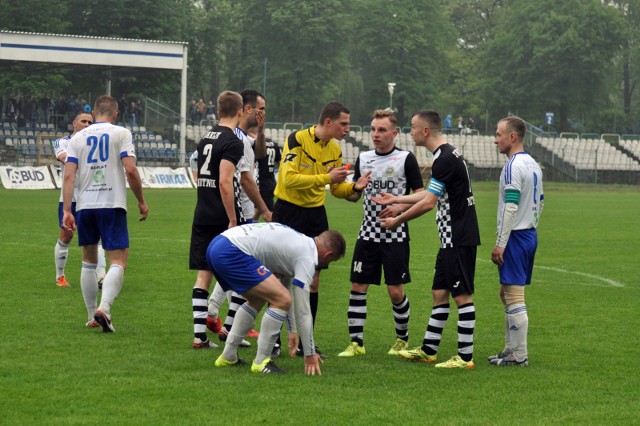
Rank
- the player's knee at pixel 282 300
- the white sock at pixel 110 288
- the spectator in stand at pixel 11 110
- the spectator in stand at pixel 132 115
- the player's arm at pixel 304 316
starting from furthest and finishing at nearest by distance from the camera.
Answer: the spectator in stand at pixel 132 115
the spectator in stand at pixel 11 110
the white sock at pixel 110 288
the player's knee at pixel 282 300
the player's arm at pixel 304 316

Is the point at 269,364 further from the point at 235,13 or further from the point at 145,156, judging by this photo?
the point at 235,13

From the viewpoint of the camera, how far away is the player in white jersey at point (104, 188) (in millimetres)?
10312

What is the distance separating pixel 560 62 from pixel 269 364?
72349 millimetres

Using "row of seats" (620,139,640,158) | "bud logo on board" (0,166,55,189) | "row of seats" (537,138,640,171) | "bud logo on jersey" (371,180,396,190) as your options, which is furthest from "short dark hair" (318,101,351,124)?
"row of seats" (620,139,640,158)

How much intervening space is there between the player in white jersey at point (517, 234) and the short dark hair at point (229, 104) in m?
2.44

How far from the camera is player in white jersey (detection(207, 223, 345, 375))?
8297 millimetres

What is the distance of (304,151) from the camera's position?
959 centimetres

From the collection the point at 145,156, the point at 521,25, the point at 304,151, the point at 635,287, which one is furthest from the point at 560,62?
the point at 304,151

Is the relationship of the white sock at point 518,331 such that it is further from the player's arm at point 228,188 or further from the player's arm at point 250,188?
the player's arm at point 228,188

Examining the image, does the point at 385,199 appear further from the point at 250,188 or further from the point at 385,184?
the point at 250,188

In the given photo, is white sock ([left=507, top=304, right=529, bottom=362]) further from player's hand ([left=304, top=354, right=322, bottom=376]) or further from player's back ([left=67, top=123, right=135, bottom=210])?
player's back ([left=67, top=123, right=135, bottom=210])

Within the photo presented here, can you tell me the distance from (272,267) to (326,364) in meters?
1.07

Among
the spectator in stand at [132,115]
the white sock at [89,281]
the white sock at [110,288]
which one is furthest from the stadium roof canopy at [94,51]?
the white sock at [110,288]

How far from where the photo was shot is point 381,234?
9.53 m
